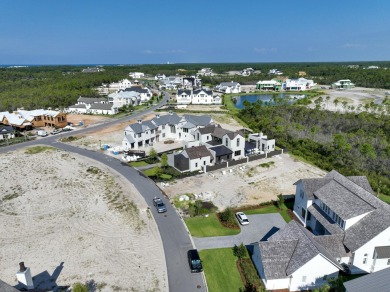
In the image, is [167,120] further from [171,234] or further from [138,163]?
[171,234]

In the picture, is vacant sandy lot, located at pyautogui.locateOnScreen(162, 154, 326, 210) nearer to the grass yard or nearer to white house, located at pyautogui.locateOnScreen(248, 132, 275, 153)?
the grass yard

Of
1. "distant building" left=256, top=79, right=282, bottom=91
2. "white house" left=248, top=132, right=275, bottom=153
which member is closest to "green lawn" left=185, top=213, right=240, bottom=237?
"white house" left=248, top=132, right=275, bottom=153

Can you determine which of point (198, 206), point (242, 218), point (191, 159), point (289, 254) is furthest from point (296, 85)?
point (289, 254)

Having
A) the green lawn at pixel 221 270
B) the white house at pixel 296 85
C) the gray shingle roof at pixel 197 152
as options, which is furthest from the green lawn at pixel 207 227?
the white house at pixel 296 85

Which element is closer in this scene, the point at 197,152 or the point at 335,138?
the point at 197,152

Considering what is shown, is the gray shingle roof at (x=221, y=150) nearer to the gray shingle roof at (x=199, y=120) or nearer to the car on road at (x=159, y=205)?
the gray shingle roof at (x=199, y=120)

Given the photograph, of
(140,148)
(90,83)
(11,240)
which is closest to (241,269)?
(11,240)
